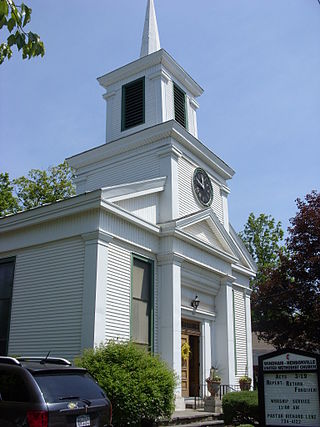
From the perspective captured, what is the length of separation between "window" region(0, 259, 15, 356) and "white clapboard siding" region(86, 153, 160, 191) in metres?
5.61

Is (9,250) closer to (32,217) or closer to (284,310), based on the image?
(32,217)

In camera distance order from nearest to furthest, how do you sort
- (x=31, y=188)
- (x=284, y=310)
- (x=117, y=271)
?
(x=117, y=271)
(x=284, y=310)
(x=31, y=188)

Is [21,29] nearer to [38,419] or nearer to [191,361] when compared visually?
[38,419]

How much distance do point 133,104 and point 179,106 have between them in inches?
85.1

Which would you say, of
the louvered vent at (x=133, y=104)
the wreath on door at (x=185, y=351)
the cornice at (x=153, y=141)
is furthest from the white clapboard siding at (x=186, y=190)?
the wreath on door at (x=185, y=351)

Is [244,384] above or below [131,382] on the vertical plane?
below

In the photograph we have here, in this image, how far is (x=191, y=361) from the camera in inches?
764

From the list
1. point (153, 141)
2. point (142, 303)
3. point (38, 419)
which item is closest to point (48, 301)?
point (142, 303)

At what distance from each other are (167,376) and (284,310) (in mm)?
16641

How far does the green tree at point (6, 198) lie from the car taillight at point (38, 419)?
93.9 ft

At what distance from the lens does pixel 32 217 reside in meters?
16.3

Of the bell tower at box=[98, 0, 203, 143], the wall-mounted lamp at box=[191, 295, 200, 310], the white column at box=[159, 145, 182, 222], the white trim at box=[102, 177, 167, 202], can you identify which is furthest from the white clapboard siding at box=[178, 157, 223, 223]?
the wall-mounted lamp at box=[191, 295, 200, 310]

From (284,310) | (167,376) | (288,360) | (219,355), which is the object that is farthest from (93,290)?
(284,310)

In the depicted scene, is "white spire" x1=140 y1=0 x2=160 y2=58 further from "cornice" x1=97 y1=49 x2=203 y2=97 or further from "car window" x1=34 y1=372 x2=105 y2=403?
"car window" x1=34 y1=372 x2=105 y2=403
